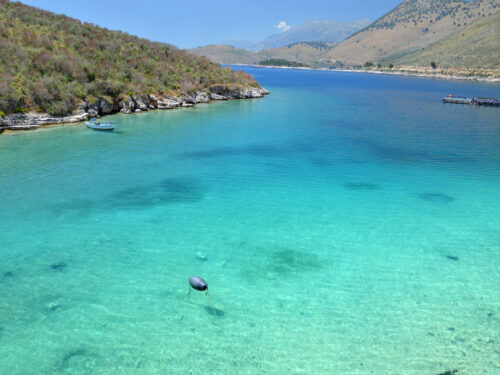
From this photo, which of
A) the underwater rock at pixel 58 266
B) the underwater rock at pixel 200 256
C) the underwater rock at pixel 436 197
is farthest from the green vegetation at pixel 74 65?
the underwater rock at pixel 436 197

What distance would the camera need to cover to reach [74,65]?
5284 centimetres

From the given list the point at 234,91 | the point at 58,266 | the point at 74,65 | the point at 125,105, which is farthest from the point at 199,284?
the point at 234,91

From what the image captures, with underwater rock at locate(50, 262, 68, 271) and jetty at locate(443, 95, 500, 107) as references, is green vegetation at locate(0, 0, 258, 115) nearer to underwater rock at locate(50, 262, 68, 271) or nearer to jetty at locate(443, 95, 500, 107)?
underwater rock at locate(50, 262, 68, 271)

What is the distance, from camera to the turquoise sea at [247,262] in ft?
36.5

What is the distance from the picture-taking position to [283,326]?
1230cm

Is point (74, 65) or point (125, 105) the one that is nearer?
point (74, 65)

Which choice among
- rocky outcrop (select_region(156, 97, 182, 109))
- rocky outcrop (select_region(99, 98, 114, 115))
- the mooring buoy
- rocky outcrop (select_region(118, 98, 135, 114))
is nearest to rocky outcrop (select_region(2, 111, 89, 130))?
rocky outcrop (select_region(99, 98, 114, 115))

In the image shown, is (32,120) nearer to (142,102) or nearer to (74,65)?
(74,65)

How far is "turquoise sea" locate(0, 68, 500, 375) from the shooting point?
11.1 metres

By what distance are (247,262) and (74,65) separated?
51.2m

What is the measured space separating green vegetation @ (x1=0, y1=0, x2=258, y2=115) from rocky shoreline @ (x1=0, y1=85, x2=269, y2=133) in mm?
1179

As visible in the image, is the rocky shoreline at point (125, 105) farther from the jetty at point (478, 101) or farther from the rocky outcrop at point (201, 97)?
the jetty at point (478, 101)

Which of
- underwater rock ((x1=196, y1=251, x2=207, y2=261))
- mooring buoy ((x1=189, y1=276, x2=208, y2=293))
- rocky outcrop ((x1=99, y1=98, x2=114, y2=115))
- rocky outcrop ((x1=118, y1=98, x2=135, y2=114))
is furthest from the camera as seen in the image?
rocky outcrop ((x1=118, y1=98, x2=135, y2=114))

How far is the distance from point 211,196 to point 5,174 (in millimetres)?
Answer: 16678
